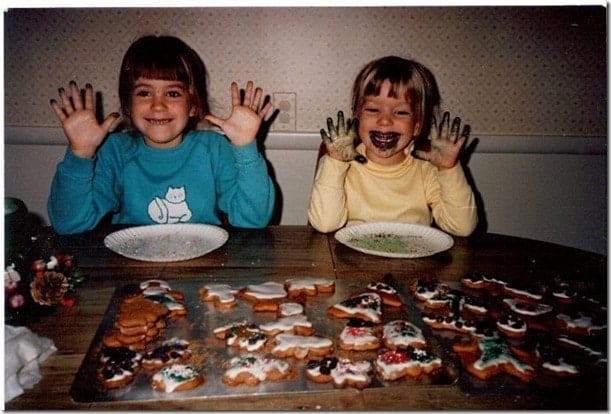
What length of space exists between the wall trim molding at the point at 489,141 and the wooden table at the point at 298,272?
3.28ft

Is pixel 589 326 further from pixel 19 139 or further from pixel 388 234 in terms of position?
pixel 19 139

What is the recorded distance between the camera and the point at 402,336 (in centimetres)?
90

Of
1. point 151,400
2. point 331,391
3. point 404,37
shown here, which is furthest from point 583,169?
point 151,400

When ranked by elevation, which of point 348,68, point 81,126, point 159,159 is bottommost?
point 159,159

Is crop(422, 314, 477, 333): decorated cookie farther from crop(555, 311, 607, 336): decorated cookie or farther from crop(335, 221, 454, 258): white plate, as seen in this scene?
crop(335, 221, 454, 258): white plate

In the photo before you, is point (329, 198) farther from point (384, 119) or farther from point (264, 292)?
point (264, 292)

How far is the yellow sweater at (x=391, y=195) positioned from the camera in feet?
5.27

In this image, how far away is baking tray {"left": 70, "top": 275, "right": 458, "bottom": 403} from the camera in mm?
749

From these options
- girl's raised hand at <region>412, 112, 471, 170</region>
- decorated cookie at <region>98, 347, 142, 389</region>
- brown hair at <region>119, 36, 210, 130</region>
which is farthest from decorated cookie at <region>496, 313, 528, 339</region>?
brown hair at <region>119, 36, 210, 130</region>

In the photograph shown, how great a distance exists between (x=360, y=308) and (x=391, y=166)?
3.18 feet

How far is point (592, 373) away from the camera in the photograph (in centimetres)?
80

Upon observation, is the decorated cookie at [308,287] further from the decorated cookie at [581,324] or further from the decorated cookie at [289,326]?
the decorated cookie at [581,324]

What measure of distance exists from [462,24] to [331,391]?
2.03m

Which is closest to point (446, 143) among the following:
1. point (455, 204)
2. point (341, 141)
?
point (455, 204)
